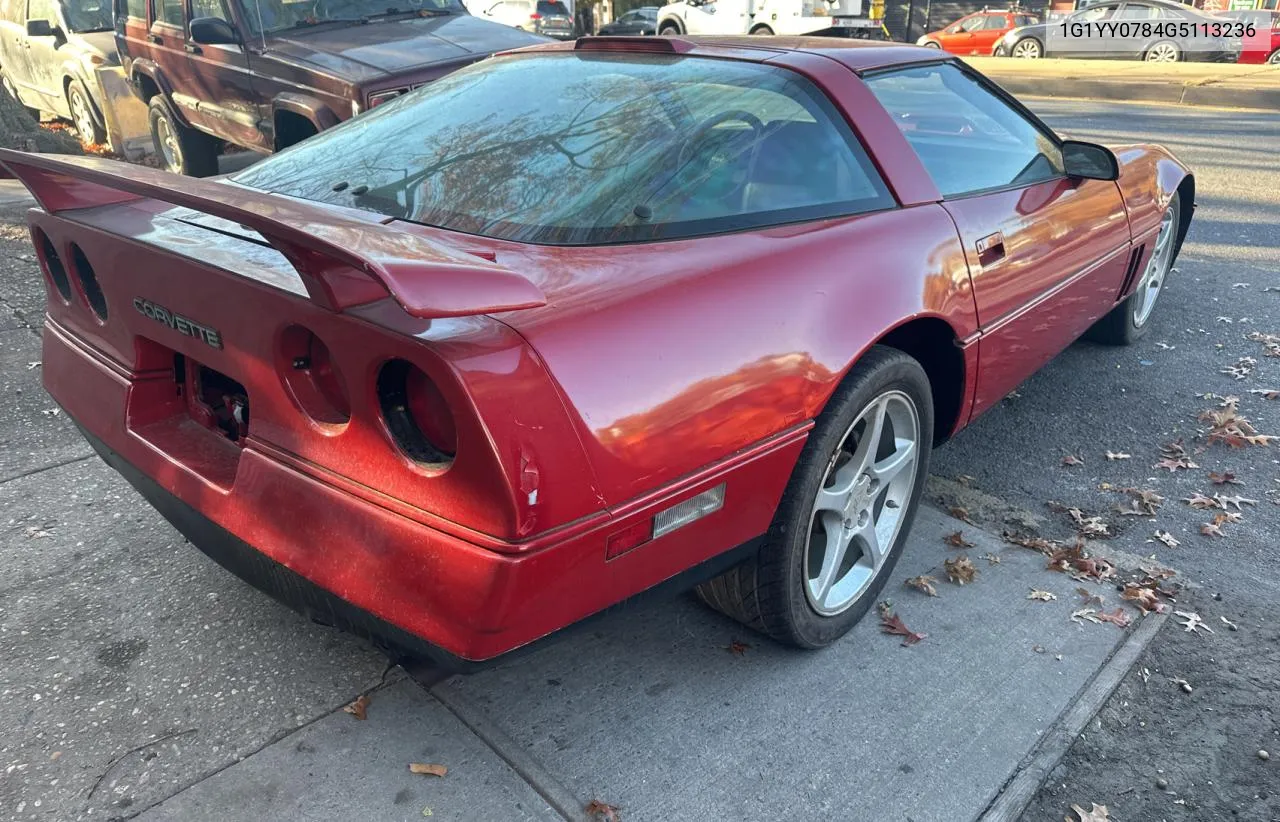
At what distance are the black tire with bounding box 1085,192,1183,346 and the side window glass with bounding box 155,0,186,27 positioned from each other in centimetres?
643

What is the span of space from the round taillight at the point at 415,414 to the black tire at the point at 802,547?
32.4 inches

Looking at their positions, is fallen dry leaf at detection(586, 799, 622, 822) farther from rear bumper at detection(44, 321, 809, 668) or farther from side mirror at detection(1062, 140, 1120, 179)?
side mirror at detection(1062, 140, 1120, 179)

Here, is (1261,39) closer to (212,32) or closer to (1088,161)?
(1088,161)

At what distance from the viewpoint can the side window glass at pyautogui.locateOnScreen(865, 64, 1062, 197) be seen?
2.88 metres

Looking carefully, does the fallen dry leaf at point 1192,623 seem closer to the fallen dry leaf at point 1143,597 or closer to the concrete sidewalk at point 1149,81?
the fallen dry leaf at point 1143,597

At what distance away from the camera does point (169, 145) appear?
25.4 ft

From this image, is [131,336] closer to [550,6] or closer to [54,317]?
[54,317]

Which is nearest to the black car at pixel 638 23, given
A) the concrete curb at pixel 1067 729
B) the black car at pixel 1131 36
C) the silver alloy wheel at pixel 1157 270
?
the black car at pixel 1131 36

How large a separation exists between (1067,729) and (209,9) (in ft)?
22.5

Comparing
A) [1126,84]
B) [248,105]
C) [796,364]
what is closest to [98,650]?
[796,364]

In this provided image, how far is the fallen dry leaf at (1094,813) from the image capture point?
2008mm

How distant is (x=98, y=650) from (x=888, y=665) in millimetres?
2000

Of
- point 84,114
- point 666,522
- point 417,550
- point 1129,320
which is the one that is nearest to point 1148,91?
point 1129,320

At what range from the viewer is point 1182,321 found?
4996mm
